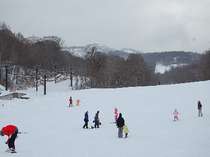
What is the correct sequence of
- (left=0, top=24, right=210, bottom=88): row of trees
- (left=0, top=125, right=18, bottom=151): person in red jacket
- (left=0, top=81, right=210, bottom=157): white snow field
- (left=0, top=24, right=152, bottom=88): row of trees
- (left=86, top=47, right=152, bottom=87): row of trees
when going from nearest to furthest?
(left=0, top=125, right=18, bottom=151): person in red jacket < (left=0, top=81, right=210, bottom=157): white snow field < (left=86, top=47, right=152, bottom=87): row of trees < (left=0, top=24, right=152, bottom=88): row of trees < (left=0, top=24, right=210, bottom=88): row of trees

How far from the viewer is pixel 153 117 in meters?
33.2

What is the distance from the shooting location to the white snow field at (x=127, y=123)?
705 inches

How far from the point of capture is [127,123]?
29.7 metres

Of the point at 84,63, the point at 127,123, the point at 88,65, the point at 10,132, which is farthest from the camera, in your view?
the point at 84,63

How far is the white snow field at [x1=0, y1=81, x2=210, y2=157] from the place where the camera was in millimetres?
17909

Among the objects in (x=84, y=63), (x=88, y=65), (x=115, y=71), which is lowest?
(x=115, y=71)

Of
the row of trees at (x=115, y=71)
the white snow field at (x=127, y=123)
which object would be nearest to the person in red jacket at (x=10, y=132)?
the white snow field at (x=127, y=123)

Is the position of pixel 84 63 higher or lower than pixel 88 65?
higher

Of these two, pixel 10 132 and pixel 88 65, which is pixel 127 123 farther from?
pixel 88 65

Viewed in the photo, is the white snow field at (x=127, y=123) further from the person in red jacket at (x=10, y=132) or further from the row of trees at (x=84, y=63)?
the row of trees at (x=84, y=63)

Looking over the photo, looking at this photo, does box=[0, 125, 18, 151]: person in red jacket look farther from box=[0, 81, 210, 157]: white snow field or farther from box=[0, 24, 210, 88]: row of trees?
box=[0, 24, 210, 88]: row of trees

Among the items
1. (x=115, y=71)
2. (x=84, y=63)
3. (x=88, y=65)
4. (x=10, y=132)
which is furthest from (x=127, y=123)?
(x=84, y=63)

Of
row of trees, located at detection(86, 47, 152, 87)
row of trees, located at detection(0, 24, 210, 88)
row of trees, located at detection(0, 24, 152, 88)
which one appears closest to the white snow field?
row of trees, located at detection(86, 47, 152, 87)

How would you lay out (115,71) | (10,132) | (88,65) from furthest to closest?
(115,71), (88,65), (10,132)
